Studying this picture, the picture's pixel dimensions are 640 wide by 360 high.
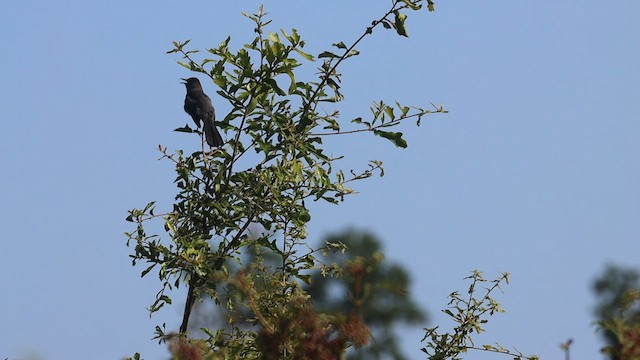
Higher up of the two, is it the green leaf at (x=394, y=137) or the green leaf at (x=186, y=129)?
the green leaf at (x=186, y=129)

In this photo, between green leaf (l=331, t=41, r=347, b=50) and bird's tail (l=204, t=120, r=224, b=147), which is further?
→ bird's tail (l=204, t=120, r=224, b=147)

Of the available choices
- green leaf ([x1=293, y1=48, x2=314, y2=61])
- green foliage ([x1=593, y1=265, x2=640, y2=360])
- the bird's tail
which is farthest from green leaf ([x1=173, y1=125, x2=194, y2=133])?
green foliage ([x1=593, y1=265, x2=640, y2=360])

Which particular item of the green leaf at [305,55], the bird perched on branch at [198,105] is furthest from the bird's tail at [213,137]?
the green leaf at [305,55]

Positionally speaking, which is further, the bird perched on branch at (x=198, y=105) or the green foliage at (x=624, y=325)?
the bird perched on branch at (x=198, y=105)

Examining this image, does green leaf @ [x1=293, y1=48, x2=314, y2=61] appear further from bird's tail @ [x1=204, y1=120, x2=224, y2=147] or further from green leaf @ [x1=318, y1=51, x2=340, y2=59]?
bird's tail @ [x1=204, y1=120, x2=224, y2=147]

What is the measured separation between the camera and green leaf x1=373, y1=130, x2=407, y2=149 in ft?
28.5

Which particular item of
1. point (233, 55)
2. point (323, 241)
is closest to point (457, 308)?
point (323, 241)

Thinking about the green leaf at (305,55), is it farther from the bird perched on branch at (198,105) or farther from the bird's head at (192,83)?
the bird's head at (192,83)

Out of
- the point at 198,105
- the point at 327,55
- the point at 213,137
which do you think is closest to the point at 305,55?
the point at 327,55

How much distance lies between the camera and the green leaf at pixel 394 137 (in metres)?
8.69

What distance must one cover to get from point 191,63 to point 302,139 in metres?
1.03

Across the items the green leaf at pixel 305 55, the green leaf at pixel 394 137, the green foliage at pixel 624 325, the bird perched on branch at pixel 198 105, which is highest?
the bird perched on branch at pixel 198 105

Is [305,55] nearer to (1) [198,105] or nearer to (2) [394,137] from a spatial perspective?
(2) [394,137]

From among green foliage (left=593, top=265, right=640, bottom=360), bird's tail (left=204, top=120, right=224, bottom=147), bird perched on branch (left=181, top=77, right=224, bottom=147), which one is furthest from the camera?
bird perched on branch (left=181, top=77, right=224, bottom=147)
